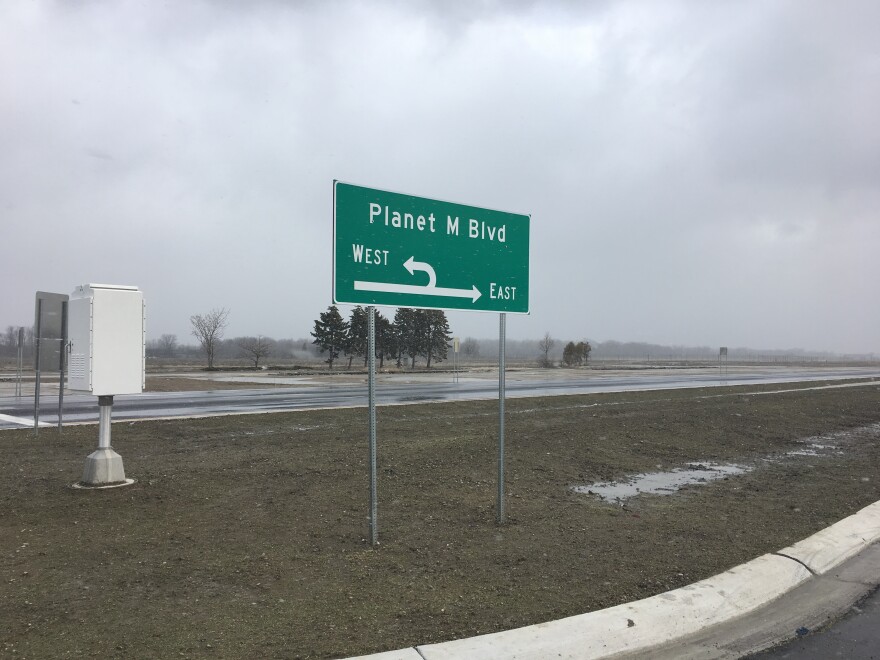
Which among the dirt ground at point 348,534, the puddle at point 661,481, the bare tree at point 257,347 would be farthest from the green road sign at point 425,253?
the bare tree at point 257,347

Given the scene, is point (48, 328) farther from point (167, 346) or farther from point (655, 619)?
point (167, 346)

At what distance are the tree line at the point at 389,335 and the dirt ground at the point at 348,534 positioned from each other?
54.0 m

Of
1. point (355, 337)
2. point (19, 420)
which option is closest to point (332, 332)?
point (355, 337)

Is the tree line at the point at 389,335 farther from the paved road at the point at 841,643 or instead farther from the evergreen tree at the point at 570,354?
the paved road at the point at 841,643

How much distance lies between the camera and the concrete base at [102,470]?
6.99 metres

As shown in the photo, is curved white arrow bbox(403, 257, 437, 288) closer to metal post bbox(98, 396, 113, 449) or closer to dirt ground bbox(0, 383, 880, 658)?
dirt ground bbox(0, 383, 880, 658)

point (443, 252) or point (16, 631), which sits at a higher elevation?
point (443, 252)

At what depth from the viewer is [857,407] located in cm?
1956

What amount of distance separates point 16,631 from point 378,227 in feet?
11.8

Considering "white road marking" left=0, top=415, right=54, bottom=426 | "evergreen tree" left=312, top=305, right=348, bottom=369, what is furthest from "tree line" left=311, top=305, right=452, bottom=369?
"white road marking" left=0, top=415, right=54, bottom=426

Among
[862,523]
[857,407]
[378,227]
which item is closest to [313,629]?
[378,227]

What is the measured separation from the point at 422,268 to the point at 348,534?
2.49m

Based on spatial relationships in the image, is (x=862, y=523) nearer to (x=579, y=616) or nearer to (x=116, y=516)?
(x=579, y=616)

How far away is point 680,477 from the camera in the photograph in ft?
28.7
